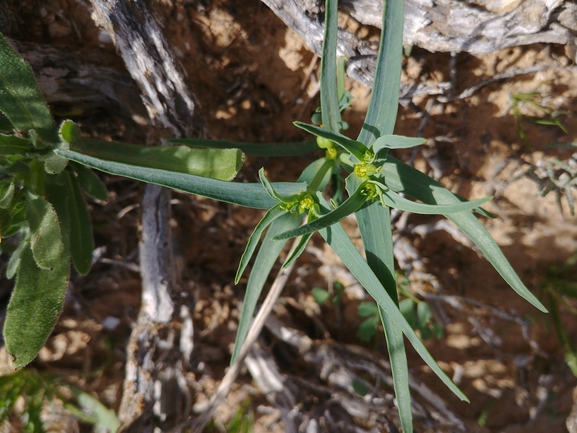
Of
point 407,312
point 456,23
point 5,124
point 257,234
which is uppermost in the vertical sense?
point 456,23

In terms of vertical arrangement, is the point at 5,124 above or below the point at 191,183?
below

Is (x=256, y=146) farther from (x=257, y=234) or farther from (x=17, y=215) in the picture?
(x=17, y=215)

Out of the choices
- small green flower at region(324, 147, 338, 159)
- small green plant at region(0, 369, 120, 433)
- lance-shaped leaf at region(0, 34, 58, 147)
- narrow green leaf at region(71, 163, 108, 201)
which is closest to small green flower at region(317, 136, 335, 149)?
small green flower at region(324, 147, 338, 159)

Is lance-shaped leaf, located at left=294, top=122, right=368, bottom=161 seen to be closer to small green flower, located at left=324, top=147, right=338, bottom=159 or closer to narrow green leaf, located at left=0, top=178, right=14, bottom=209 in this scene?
small green flower, located at left=324, top=147, right=338, bottom=159

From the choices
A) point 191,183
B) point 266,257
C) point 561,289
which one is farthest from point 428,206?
point 561,289

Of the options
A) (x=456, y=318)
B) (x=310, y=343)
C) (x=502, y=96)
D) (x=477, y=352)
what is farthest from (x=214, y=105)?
(x=477, y=352)

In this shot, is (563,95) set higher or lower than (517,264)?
higher

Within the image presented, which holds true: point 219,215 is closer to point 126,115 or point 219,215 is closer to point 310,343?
point 126,115
